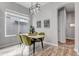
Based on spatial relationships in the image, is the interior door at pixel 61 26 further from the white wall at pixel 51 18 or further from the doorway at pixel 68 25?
the white wall at pixel 51 18

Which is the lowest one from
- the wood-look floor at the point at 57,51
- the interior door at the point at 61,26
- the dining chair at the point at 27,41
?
the wood-look floor at the point at 57,51

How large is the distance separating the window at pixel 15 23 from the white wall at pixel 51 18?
0.29 metres

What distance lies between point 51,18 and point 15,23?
3.36ft

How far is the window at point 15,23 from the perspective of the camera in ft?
8.52

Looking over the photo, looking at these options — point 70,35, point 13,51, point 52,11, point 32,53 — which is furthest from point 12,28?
point 70,35

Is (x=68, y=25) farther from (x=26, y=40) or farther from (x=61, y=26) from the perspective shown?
(x=26, y=40)

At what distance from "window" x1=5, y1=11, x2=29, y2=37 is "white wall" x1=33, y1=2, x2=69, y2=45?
0.95 feet

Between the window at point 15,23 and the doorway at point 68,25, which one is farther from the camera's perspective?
the doorway at point 68,25

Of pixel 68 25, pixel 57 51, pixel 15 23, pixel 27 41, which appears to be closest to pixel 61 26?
pixel 68 25

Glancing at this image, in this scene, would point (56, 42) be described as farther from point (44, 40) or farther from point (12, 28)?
point (12, 28)

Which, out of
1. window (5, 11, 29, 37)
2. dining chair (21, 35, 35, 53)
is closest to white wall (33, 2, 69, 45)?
window (5, 11, 29, 37)

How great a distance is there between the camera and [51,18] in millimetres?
2775

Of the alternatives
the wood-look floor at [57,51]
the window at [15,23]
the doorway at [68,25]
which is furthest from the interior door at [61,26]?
the window at [15,23]

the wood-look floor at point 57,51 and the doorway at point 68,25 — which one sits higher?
the doorway at point 68,25
